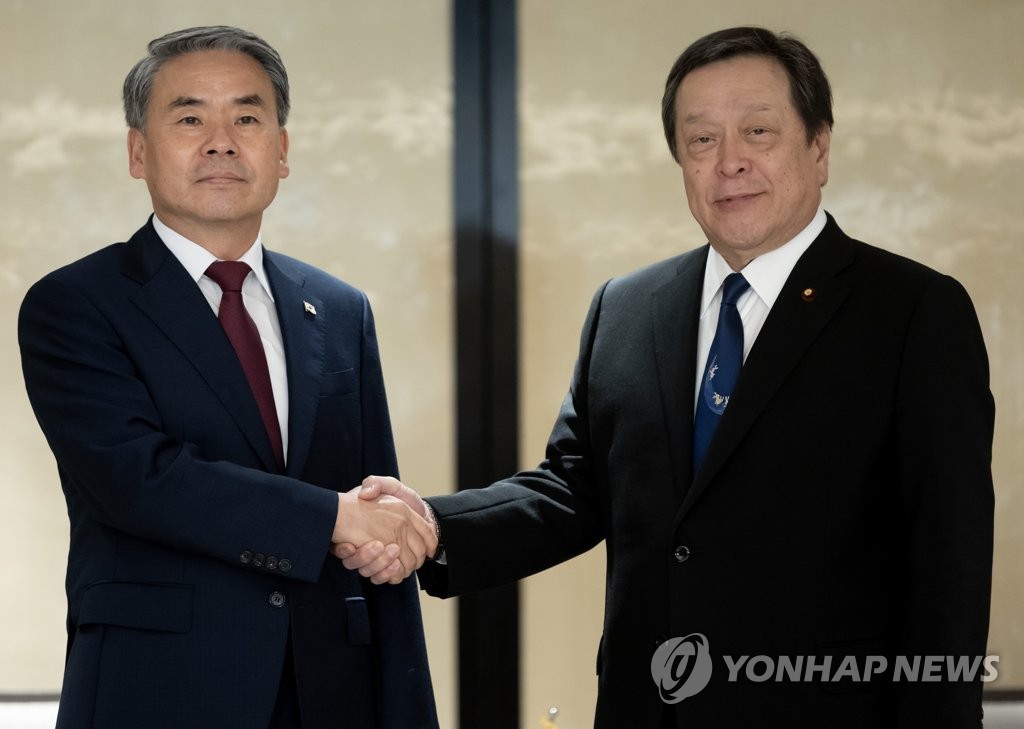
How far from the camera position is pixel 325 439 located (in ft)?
7.43

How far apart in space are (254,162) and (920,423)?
1.24 m

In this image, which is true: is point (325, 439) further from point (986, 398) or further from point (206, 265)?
point (986, 398)

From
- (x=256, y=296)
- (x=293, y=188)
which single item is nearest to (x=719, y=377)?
(x=256, y=296)

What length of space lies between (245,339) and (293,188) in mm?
1399

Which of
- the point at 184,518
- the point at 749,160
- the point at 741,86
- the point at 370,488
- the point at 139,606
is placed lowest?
the point at 139,606

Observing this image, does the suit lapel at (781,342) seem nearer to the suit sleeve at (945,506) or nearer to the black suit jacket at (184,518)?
the suit sleeve at (945,506)

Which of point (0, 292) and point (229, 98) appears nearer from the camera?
point (229, 98)

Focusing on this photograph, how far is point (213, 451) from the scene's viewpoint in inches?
84.9

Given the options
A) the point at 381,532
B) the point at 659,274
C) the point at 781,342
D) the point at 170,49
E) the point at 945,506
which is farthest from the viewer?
the point at 659,274

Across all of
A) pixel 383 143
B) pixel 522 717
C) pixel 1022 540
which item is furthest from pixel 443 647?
pixel 1022 540

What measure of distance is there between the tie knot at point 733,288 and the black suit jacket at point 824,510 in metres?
0.10

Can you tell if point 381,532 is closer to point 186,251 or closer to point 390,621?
point 390,621

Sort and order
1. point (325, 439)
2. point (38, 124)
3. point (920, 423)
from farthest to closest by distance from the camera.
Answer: point (38, 124) → point (325, 439) → point (920, 423)

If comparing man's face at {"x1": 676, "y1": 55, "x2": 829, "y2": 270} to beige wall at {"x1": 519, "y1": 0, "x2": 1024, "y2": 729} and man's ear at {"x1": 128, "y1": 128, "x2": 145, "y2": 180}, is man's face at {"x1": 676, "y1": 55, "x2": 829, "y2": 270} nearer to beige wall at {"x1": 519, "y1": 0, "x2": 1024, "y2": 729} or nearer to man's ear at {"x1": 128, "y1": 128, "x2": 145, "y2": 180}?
man's ear at {"x1": 128, "y1": 128, "x2": 145, "y2": 180}
